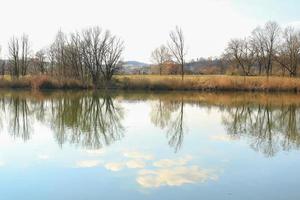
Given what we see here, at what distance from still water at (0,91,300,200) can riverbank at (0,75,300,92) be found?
1830cm

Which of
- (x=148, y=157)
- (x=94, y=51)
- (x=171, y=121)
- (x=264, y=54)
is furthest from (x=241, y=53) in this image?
(x=148, y=157)

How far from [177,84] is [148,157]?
2697 centimetres

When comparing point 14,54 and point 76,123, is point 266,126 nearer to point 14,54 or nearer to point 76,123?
point 76,123

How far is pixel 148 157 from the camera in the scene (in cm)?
868

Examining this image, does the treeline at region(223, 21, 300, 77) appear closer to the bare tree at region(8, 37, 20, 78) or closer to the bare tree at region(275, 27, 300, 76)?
the bare tree at region(275, 27, 300, 76)

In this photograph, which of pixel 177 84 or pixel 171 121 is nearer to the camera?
pixel 171 121

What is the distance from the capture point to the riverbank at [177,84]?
3369cm

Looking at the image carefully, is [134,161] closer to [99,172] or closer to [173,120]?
[99,172]

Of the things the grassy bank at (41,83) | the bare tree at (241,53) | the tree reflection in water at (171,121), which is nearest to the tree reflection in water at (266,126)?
the tree reflection in water at (171,121)

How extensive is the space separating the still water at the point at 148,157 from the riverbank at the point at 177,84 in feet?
60.1

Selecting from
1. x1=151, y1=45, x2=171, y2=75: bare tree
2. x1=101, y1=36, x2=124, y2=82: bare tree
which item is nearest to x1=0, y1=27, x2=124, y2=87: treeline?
x1=101, y1=36, x2=124, y2=82: bare tree

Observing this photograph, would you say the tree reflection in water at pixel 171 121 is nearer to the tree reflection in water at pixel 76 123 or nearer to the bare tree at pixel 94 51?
the tree reflection in water at pixel 76 123

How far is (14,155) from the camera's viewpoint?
874 cm

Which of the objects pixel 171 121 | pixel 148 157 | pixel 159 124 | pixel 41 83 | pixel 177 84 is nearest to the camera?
pixel 148 157
